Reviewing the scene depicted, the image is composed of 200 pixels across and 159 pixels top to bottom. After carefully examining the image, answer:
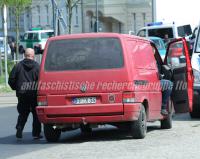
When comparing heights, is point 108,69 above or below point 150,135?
above

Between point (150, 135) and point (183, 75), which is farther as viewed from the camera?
point (183, 75)

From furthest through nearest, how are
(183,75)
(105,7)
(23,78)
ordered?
(105,7)
(183,75)
(23,78)

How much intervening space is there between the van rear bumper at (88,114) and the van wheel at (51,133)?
42 cm

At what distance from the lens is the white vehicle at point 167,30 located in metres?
41.7

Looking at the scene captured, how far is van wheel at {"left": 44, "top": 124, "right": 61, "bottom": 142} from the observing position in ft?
44.4

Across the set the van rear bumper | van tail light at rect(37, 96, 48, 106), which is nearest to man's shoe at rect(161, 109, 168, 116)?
the van rear bumper

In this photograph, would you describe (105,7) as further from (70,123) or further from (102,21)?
(70,123)

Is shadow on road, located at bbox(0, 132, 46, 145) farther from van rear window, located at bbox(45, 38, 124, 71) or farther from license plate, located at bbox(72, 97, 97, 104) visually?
van rear window, located at bbox(45, 38, 124, 71)

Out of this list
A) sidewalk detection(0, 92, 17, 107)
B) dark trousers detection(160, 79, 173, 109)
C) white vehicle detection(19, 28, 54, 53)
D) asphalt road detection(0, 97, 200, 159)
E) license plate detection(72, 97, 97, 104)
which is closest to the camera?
asphalt road detection(0, 97, 200, 159)

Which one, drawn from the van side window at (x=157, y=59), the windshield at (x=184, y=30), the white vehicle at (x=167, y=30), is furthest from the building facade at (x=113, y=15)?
the van side window at (x=157, y=59)

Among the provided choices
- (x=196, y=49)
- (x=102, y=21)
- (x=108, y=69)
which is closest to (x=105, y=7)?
(x=102, y=21)

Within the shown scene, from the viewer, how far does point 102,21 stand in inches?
2672

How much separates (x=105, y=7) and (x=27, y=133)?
5081cm

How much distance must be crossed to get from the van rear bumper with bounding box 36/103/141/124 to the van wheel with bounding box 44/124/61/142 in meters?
0.42
